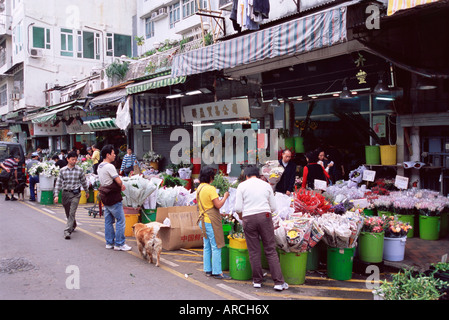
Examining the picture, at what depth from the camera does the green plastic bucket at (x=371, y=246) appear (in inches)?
248

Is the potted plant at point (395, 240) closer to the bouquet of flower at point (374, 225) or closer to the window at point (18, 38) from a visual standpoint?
the bouquet of flower at point (374, 225)

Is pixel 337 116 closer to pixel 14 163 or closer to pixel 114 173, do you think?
pixel 114 173

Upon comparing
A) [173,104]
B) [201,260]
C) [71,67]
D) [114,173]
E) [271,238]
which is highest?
[71,67]

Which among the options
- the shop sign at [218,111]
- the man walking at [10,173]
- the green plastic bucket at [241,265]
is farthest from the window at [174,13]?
the green plastic bucket at [241,265]

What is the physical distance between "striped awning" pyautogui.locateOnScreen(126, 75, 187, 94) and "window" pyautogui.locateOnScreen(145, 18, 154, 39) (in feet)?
35.1

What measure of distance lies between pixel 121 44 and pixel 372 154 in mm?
25912

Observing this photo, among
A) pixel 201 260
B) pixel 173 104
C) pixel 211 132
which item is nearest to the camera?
pixel 201 260

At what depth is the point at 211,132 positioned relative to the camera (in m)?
14.8

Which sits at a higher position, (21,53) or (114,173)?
(21,53)

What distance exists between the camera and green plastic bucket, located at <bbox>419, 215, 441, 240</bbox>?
25.6ft

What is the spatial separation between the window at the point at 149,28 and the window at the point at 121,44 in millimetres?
7495

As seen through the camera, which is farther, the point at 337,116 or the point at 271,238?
the point at 337,116
